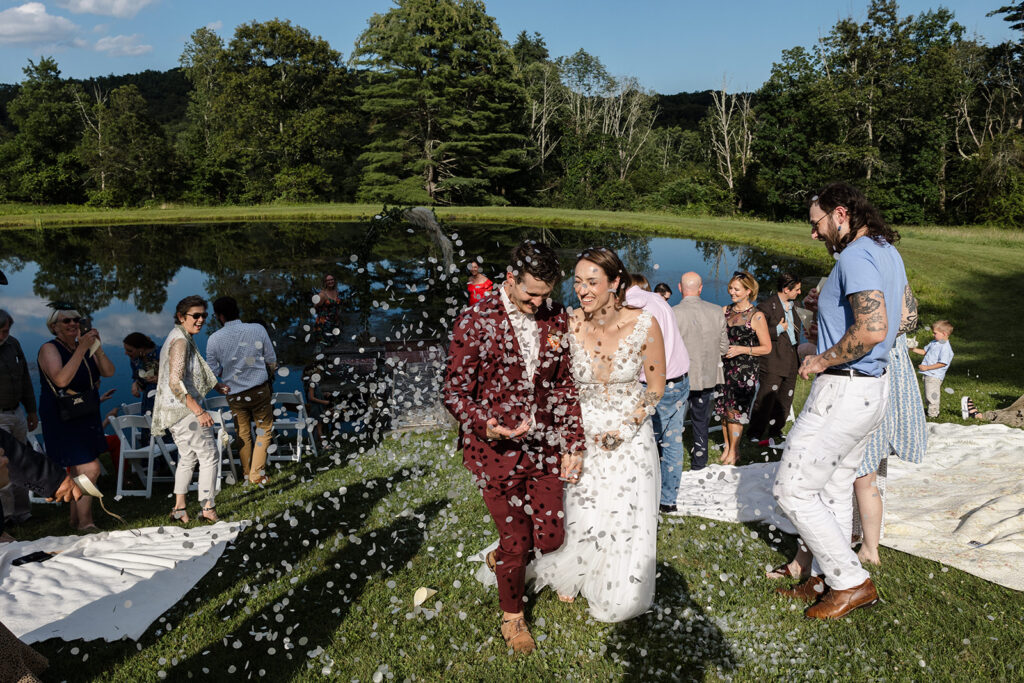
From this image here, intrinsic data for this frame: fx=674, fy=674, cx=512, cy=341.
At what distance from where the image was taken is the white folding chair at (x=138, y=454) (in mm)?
7309

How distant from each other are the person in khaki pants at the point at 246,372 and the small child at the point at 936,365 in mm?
8455

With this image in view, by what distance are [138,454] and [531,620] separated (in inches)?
211

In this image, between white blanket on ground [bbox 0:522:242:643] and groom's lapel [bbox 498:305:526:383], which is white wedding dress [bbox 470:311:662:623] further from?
white blanket on ground [bbox 0:522:242:643]

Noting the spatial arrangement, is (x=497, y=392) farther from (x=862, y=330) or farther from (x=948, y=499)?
(x=948, y=499)

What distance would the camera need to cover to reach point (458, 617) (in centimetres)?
443

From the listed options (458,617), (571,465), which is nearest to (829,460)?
(571,465)

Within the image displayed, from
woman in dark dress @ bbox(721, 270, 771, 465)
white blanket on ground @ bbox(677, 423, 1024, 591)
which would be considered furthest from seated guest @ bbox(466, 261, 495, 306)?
white blanket on ground @ bbox(677, 423, 1024, 591)

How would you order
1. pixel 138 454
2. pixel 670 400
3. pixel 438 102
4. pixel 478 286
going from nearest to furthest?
1. pixel 670 400
2. pixel 138 454
3. pixel 478 286
4. pixel 438 102

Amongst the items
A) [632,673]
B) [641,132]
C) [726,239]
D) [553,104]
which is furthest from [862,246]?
[641,132]

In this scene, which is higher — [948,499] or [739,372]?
[739,372]

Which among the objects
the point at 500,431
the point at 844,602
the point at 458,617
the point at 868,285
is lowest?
the point at 458,617

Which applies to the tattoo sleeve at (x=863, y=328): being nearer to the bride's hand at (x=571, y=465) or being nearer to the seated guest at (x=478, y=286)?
the bride's hand at (x=571, y=465)

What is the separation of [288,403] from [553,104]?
61.7m

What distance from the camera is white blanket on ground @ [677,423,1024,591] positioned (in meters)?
5.03
